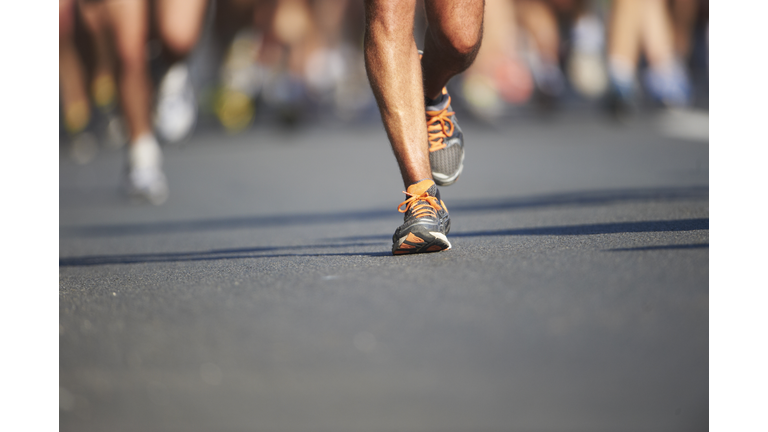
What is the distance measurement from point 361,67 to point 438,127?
10020 mm

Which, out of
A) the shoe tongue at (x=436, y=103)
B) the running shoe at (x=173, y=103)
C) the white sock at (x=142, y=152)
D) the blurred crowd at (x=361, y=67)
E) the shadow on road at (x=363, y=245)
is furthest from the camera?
the blurred crowd at (x=361, y=67)

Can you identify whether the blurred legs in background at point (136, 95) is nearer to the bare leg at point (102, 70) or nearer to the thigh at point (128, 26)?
the thigh at point (128, 26)

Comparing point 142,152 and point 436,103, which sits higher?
point 436,103

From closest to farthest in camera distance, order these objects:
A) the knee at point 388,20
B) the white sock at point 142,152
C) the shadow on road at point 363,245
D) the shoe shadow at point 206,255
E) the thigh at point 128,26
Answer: the knee at point 388,20
the shadow on road at point 363,245
the shoe shadow at point 206,255
the white sock at point 142,152
the thigh at point 128,26

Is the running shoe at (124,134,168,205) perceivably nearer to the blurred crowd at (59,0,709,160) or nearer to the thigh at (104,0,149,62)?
the thigh at (104,0,149,62)

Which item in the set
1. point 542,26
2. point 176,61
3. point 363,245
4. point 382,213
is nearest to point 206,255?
point 363,245

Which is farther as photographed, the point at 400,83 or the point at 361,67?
the point at 361,67

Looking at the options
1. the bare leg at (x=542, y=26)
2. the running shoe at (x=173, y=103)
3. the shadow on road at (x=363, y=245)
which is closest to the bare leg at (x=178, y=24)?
the running shoe at (x=173, y=103)

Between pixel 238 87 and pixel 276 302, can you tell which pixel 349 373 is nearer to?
pixel 276 302

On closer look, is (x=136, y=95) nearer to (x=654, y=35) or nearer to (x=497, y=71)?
(x=654, y=35)

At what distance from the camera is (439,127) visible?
3309mm

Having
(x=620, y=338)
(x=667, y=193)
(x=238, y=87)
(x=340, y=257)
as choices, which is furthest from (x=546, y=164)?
(x=238, y=87)

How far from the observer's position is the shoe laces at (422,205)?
2867 millimetres

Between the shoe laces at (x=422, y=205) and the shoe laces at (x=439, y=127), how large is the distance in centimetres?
34
